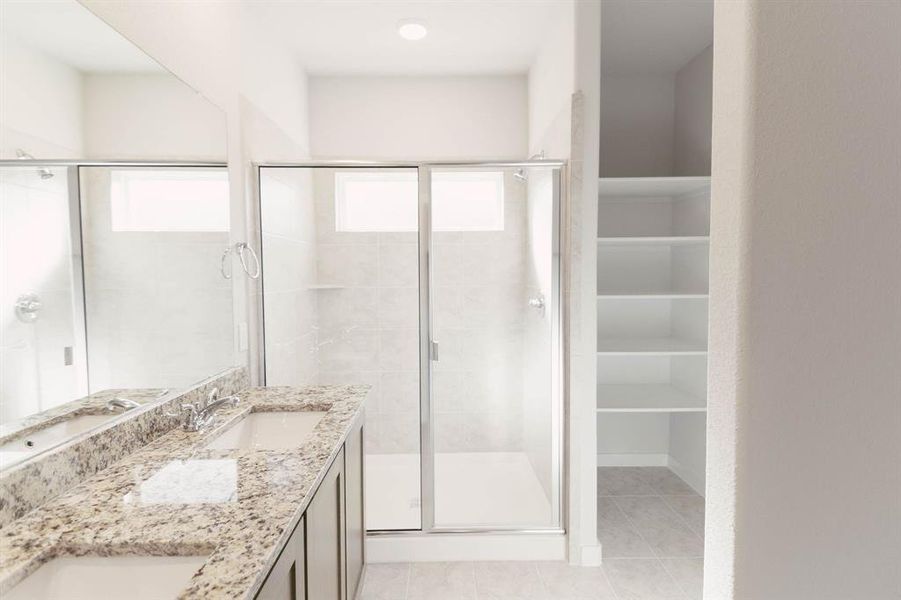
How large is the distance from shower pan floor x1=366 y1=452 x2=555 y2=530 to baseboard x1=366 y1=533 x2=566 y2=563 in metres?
0.07

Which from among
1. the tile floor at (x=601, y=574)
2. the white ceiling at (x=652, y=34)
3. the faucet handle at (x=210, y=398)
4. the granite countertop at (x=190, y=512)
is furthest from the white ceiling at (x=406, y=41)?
the tile floor at (x=601, y=574)

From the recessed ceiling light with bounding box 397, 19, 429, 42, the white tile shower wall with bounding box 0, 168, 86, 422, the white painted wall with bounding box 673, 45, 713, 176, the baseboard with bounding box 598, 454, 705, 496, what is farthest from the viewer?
the baseboard with bounding box 598, 454, 705, 496

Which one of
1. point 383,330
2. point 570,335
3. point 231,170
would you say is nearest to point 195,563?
point 231,170

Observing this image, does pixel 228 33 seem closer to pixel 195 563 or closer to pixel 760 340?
pixel 195 563

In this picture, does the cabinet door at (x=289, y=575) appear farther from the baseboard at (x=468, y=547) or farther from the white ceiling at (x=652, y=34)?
the white ceiling at (x=652, y=34)

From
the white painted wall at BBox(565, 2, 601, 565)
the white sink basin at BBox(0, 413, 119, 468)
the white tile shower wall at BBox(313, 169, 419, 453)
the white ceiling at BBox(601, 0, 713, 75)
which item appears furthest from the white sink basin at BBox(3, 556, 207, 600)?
the white ceiling at BBox(601, 0, 713, 75)

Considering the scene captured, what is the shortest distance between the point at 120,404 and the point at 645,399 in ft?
9.12

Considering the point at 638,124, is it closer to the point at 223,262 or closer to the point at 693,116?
the point at 693,116

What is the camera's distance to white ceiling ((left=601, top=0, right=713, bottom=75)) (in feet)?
8.81

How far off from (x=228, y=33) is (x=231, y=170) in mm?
608

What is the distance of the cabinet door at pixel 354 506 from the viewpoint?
180 cm

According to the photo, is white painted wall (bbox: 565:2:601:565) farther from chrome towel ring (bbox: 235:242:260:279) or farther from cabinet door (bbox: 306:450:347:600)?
chrome towel ring (bbox: 235:242:260:279)

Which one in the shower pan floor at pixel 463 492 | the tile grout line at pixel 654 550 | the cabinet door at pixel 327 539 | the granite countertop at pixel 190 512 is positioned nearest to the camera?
the granite countertop at pixel 190 512

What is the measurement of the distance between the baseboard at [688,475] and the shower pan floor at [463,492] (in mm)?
1252
